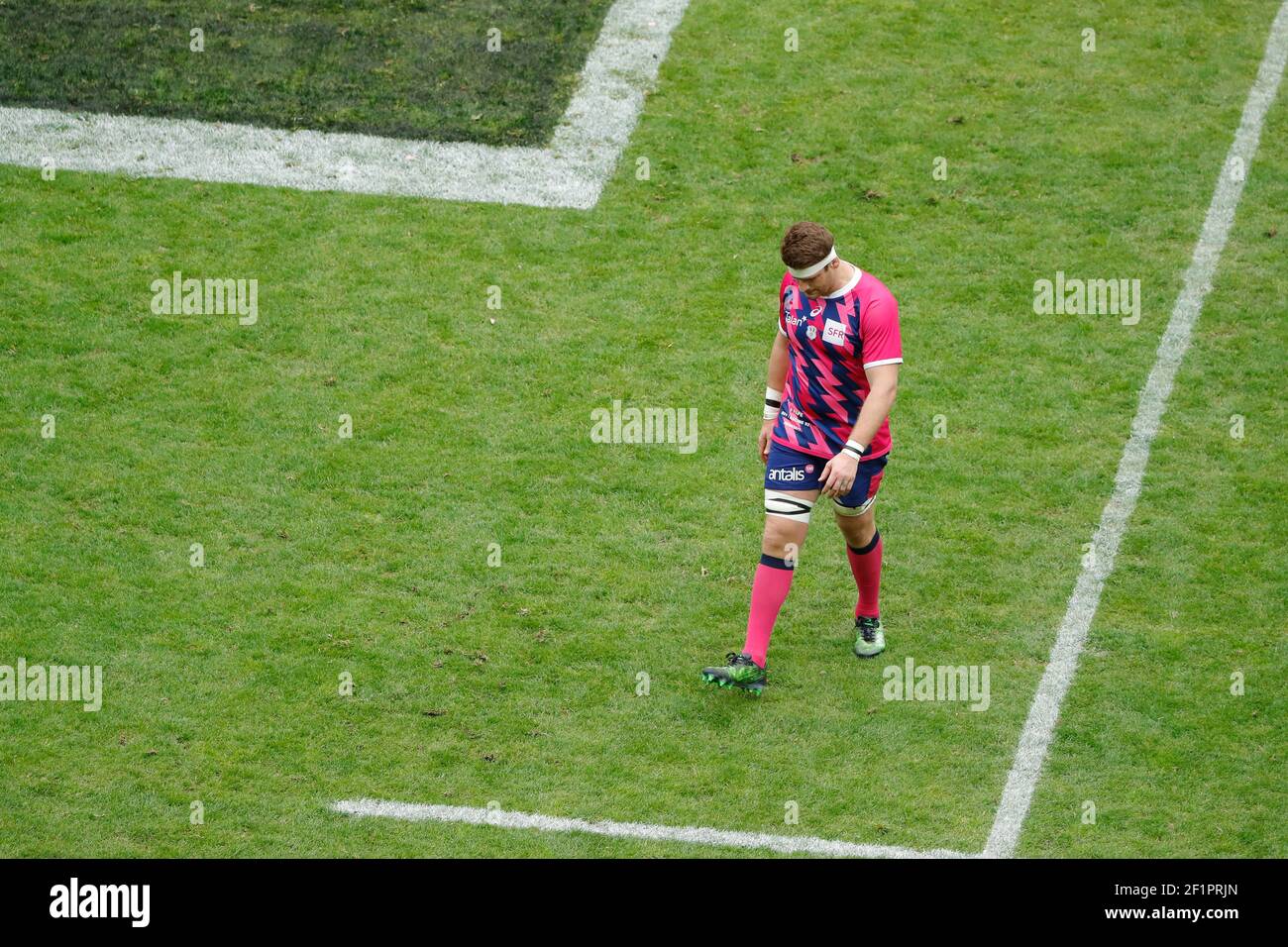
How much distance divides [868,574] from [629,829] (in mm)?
2026

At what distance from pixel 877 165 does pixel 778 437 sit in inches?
209

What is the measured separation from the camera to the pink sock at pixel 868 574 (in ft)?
27.5

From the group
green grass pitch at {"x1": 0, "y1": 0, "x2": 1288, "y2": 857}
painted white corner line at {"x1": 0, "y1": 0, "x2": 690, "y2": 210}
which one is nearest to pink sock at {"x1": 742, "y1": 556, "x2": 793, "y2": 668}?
green grass pitch at {"x1": 0, "y1": 0, "x2": 1288, "y2": 857}

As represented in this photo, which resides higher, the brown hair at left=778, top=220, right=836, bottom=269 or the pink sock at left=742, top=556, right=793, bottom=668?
the brown hair at left=778, top=220, right=836, bottom=269

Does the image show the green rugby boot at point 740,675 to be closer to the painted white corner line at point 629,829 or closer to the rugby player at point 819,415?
the rugby player at point 819,415

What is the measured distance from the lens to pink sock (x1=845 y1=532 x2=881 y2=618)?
8391 millimetres

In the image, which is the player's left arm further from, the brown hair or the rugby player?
the brown hair
